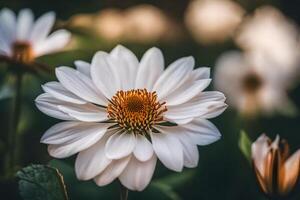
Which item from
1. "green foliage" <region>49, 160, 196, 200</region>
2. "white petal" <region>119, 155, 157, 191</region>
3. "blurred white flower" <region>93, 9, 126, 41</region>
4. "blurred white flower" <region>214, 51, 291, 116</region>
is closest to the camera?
"white petal" <region>119, 155, 157, 191</region>

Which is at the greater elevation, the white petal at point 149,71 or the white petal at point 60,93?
the white petal at point 149,71

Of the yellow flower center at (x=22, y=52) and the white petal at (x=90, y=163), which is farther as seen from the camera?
the yellow flower center at (x=22, y=52)

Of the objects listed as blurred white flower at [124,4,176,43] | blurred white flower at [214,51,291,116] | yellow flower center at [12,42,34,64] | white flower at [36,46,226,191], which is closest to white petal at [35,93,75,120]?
white flower at [36,46,226,191]

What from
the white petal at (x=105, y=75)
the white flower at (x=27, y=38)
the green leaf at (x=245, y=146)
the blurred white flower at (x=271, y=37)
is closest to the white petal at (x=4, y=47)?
the white flower at (x=27, y=38)

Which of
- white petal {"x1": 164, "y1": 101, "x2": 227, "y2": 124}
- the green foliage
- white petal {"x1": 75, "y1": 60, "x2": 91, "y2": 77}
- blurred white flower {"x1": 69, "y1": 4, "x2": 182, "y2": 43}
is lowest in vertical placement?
the green foliage

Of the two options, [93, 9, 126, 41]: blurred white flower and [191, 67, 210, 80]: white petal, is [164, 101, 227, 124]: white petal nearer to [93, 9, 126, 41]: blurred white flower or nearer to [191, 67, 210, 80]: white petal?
[191, 67, 210, 80]: white petal

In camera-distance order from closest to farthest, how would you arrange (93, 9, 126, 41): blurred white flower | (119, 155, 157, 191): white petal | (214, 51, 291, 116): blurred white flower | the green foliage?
(119, 155, 157, 191): white petal
the green foliage
(214, 51, 291, 116): blurred white flower
(93, 9, 126, 41): blurred white flower

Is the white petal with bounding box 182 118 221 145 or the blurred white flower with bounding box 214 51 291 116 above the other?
the blurred white flower with bounding box 214 51 291 116

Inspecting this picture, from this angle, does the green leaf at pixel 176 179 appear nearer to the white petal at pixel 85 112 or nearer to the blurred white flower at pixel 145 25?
the white petal at pixel 85 112
